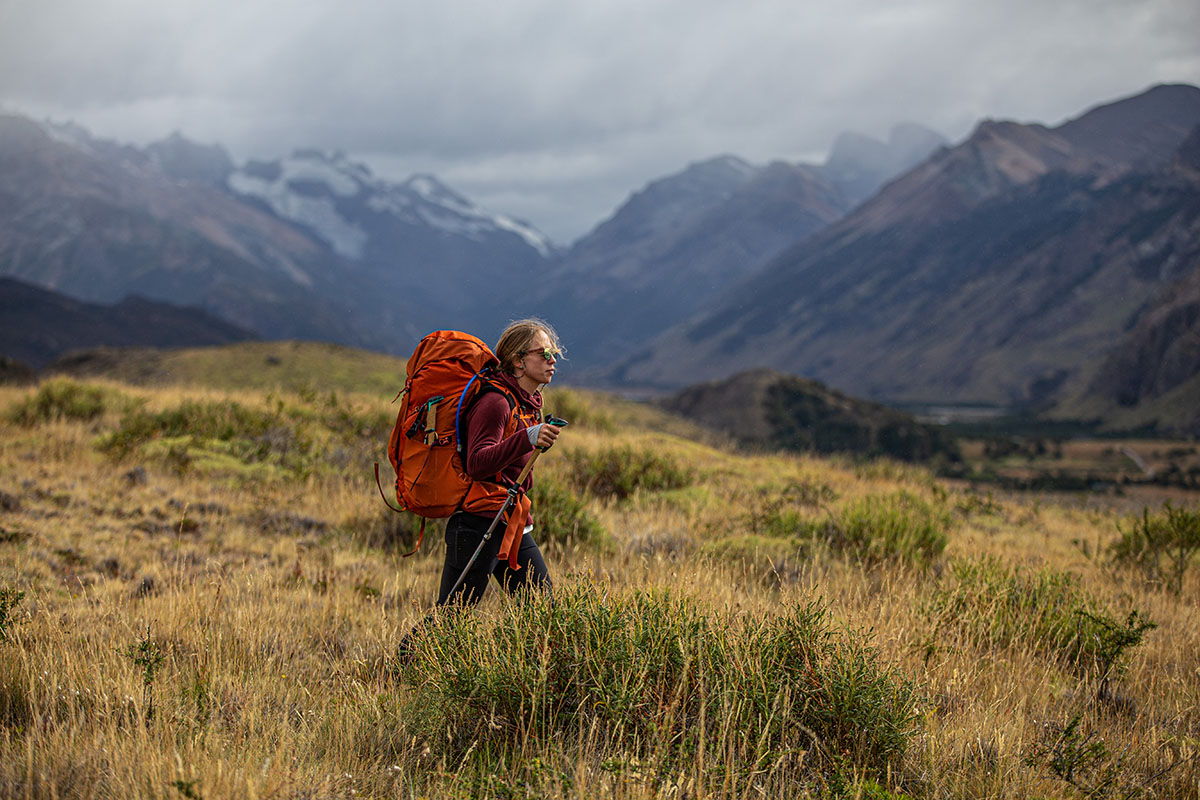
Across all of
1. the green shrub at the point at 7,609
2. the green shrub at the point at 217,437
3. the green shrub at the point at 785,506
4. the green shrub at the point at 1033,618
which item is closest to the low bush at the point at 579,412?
the green shrub at the point at 785,506

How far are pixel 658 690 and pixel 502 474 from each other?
132cm

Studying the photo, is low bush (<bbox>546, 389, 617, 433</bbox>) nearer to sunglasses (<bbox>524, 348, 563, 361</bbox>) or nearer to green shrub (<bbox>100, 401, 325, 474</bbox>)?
green shrub (<bbox>100, 401, 325, 474</bbox>)

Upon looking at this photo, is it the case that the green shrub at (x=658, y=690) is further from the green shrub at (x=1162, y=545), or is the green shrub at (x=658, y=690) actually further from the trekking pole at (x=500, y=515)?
the green shrub at (x=1162, y=545)

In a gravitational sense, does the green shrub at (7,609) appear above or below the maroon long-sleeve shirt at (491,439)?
below

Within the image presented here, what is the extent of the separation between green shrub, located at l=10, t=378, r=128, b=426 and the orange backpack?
8366 mm

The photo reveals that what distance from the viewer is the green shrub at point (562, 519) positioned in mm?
6422

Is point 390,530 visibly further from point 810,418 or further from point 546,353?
point 810,418

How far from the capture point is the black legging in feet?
13.2

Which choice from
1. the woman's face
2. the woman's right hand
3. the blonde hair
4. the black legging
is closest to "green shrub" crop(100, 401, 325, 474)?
the black legging

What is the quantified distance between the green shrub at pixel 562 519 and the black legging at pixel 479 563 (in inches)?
77.8

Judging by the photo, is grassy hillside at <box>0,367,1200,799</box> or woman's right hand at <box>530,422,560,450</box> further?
woman's right hand at <box>530,422,560,450</box>

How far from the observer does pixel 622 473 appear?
936cm

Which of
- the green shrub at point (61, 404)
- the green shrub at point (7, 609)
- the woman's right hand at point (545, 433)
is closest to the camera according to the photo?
the woman's right hand at point (545, 433)

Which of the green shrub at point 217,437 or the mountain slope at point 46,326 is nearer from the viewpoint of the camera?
the green shrub at point 217,437
